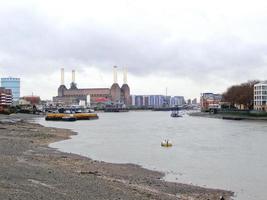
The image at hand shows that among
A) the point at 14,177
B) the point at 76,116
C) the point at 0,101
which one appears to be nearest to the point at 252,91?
the point at 76,116

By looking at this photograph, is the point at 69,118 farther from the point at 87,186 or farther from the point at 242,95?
the point at 87,186

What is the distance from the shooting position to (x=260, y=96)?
6166 inches

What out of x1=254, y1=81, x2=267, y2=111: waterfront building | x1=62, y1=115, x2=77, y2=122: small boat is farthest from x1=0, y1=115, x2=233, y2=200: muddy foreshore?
x1=254, y1=81, x2=267, y2=111: waterfront building

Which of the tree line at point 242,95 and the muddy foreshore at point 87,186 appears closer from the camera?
the muddy foreshore at point 87,186

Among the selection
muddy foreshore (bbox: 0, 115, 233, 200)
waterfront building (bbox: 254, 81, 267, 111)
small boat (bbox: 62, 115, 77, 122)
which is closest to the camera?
muddy foreshore (bbox: 0, 115, 233, 200)

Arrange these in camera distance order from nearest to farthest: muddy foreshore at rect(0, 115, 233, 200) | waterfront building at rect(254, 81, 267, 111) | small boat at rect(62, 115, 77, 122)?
muddy foreshore at rect(0, 115, 233, 200) → small boat at rect(62, 115, 77, 122) → waterfront building at rect(254, 81, 267, 111)

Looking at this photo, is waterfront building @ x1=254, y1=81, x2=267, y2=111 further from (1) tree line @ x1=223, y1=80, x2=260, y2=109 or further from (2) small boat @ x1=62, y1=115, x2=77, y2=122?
(2) small boat @ x1=62, y1=115, x2=77, y2=122

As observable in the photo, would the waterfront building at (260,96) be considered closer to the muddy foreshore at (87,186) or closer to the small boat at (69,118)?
the small boat at (69,118)

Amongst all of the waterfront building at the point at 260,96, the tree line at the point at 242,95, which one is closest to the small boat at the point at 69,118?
the tree line at the point at 242,95

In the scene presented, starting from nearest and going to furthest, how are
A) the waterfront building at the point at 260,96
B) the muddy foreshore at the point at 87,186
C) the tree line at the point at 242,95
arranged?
Answer: the muddy foreshore at the point at 87,186, the waterfront building at the point at 260,96, the tree line at the point at 242,95

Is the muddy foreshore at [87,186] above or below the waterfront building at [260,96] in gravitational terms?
below

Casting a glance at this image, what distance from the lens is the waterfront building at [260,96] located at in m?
154

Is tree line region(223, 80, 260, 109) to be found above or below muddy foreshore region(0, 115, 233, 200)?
above

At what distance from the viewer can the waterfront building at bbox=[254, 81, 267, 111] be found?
154500mm
